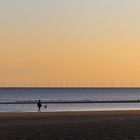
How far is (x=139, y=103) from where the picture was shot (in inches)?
3841

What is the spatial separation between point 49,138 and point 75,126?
642cm

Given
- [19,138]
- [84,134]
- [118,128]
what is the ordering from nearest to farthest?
1. [19,138]
2. [84,134]
3. [118,128]

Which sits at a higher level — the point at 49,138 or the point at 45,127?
the point at 45,127

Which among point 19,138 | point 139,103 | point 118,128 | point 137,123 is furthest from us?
point 139,103

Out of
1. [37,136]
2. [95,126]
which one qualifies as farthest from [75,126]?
[37,136]

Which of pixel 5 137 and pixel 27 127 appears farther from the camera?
pixel 27 127

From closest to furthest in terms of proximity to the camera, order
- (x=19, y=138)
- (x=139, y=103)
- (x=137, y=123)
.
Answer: (x=19, y=138)
(x=137, y=123)
(x=139, y=103)

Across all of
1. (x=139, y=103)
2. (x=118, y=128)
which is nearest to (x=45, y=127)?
(x=118, y=128)

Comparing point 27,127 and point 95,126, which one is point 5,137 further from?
point 95,126

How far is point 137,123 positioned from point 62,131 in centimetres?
703

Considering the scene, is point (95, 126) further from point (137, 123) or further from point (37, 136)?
point (37, 136)

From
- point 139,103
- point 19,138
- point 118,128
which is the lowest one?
point 19,138

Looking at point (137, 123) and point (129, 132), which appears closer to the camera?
point (129, 132)

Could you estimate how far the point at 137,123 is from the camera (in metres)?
37.7
